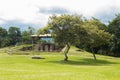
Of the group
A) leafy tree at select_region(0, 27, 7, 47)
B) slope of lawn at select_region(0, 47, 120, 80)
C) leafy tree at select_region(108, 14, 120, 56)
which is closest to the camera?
slope of lawn at select_region(0, 47, 120, 80)

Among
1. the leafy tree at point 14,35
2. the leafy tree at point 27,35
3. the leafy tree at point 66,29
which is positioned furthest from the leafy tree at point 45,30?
the leafy tree at point 14,35

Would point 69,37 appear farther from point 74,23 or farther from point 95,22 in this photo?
point 95,22

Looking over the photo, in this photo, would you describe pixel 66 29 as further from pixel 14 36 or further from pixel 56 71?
pixel 14 36

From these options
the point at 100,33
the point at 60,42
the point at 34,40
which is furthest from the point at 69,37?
the point at 34,40

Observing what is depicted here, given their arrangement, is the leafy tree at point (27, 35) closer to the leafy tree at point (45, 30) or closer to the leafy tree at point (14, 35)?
the leafy tree at point (14, 35)

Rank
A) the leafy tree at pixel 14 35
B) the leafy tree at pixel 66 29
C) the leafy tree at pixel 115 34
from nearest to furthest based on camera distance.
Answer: the leafy tree at pixel 66 29 → the leafy tree at pixel 115 34 → the leafy tree at pixel 14 35

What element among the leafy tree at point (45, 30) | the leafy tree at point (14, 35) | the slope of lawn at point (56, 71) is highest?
the leafy tree at point (14, 35)

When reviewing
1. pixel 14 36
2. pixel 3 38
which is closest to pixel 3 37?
pixel 3 38

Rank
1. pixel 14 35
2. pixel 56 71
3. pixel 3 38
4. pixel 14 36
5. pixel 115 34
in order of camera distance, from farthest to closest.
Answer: pixel 14 35
pixel 14 36
pixel 3 38
pixel 115 34
pixel 56 71

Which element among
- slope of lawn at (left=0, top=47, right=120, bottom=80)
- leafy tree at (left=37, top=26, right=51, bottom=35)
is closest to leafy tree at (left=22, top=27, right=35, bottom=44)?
leafy tree at (left=37, top=26, right=51, bottom=35)

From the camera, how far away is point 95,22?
76062mm

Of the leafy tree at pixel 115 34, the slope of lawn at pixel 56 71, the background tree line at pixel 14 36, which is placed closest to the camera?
the slope of lawn at pixel 56 71

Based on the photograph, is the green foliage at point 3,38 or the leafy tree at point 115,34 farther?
the green foliage at point 3,38

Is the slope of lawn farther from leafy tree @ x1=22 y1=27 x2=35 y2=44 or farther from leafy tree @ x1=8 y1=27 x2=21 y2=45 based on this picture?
leafy tree @ x1=8 y1=27 x2=21 y2=45
